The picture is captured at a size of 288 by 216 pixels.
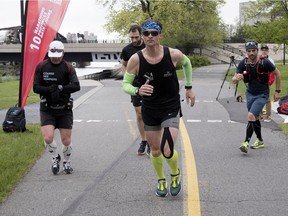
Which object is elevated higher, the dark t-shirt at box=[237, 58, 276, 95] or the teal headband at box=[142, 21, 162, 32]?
the teal headband at box=[142, 21, 162, 32]

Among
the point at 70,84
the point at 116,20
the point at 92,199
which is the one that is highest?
the point at 116,20

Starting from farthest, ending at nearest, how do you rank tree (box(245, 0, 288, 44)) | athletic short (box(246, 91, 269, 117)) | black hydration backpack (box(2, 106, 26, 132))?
tree (box(245, 0, 288, 44)) → black hydration backpack (box(2, 106, 26, 132)) → athletic short (box(246, 91, 269, 117))

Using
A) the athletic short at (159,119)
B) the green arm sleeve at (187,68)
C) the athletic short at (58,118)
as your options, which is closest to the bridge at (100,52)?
the athletic short at (58,118)

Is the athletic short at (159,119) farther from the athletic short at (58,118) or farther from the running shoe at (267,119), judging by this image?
the running shoe at (267,119)

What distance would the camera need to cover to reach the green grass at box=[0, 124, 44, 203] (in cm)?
604

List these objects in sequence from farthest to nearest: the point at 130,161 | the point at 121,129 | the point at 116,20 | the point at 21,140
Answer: the point at 116,20, the point at 121,129, the point at 21,140, the point at 130,161

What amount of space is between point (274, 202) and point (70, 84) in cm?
317

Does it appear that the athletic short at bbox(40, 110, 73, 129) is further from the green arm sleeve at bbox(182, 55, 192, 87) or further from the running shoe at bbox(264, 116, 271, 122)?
the running shoe at bbox(264, 116, 271, 122)

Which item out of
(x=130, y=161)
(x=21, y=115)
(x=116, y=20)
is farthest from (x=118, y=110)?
(x=116, y=20)

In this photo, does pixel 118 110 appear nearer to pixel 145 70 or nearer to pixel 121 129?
pixel 121 129

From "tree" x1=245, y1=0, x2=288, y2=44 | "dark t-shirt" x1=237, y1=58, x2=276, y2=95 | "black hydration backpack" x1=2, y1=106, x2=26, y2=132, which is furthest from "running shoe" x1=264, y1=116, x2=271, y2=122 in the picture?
"tree" x1=245, y1=0, x2=288, y2=44

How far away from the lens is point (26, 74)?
31.7 feet

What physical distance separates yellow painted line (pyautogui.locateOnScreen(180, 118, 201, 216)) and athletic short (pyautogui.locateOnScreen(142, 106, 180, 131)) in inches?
32.9

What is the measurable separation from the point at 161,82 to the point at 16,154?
3579 mm
